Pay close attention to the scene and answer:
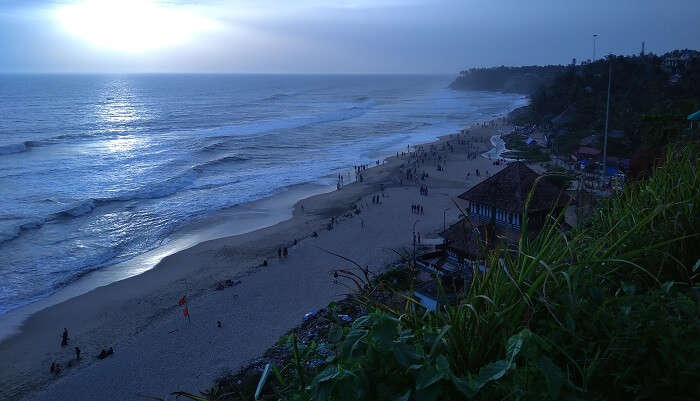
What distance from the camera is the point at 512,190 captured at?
1634cm

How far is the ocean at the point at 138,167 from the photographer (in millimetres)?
24578

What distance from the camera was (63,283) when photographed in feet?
68.6

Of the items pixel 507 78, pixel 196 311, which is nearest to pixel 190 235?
pixel 196 311

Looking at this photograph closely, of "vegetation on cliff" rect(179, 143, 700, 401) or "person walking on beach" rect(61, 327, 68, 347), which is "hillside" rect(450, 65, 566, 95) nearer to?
"person walking on beach" rect(61, 327, 68, 347)

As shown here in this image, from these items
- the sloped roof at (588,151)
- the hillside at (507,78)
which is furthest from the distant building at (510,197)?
the hillside at (507,78)

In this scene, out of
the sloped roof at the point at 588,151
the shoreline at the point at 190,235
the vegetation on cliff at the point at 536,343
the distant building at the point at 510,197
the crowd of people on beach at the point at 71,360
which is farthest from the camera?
the sloped roof at the point at 588,151

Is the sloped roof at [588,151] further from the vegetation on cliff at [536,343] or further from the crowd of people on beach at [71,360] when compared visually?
the vegetation on cliff at [536,343]

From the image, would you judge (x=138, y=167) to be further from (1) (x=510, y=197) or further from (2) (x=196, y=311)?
(1) (x=510, y=197)

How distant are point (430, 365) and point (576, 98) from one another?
72123 mm

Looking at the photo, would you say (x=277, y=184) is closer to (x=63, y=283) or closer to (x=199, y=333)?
(x=63, y=283)

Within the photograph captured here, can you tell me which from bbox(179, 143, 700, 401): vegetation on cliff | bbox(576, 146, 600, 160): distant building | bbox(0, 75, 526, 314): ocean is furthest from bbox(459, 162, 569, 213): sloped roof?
bbox(576, 146, 600, 160): distant building

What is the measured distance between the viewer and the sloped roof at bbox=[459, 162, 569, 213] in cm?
1562

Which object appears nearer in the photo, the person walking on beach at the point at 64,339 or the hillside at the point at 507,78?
the person walking on beach at the point at 64,339

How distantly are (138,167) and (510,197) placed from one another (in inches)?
1429
